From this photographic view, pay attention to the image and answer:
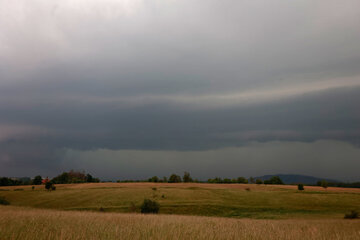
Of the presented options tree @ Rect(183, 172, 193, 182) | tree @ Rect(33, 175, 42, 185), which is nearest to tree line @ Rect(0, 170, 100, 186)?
tree @ Rect(33, 175, 42, 185)

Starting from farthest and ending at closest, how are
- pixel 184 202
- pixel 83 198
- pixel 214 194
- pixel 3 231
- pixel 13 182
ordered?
pixel 13 182 → pixel 214 194 → pixel 83 198 → pixel 184 202 → pixel 3 231

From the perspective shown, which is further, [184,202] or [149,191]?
[149,191]

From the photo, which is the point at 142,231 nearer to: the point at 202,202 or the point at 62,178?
the point at 202,202

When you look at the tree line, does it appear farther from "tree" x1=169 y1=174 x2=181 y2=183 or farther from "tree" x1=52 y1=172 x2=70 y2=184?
"tree" x1=169 y1=174 x2=181 y2=183

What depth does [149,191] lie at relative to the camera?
6906 cm

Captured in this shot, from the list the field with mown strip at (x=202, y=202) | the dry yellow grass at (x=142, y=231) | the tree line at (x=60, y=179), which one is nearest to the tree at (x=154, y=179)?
the tree line at (x=60, y=179)

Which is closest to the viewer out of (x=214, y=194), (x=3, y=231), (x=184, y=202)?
(x=3, y=231)

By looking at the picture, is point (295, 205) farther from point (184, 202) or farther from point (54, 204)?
point (54, 204)

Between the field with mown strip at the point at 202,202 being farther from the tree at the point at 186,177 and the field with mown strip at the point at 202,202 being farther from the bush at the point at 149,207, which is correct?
the tree at the point at 186,177

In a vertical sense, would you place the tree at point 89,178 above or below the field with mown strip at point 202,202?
above

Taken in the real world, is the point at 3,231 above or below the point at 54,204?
above

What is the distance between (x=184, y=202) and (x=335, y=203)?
3200 cm

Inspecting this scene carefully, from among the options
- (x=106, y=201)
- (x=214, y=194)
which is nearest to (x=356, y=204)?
(x=214, y=194)

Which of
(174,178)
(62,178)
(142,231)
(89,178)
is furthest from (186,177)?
(142,231)
